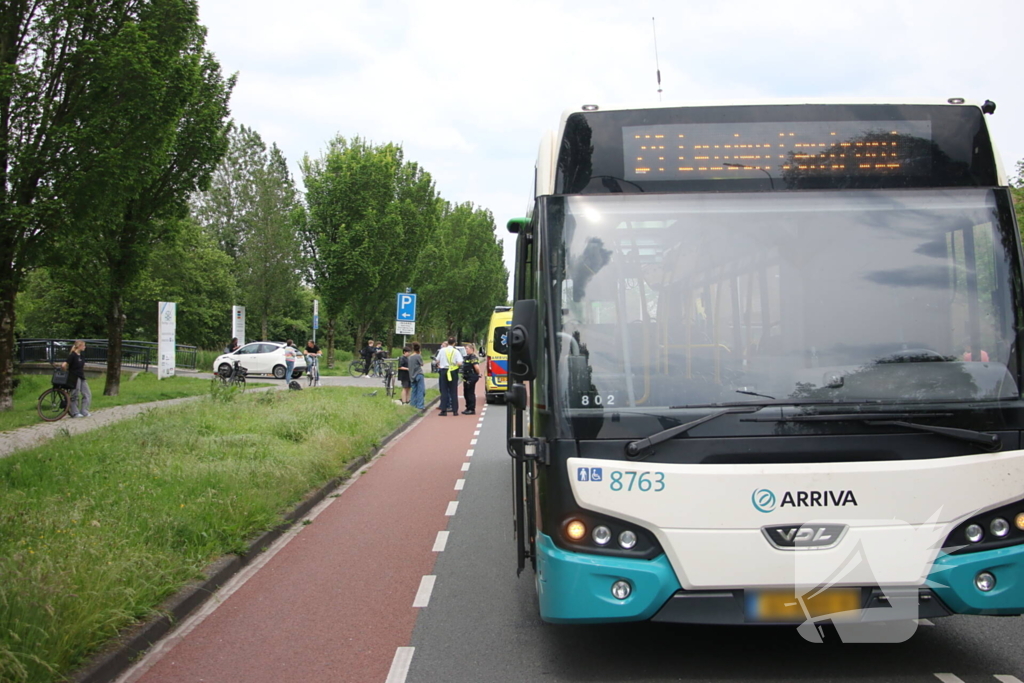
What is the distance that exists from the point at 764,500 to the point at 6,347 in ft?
58.8

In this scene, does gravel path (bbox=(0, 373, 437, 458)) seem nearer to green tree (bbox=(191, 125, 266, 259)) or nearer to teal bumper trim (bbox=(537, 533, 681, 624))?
teal bumper trim (bbox=(537, 533, 681, 624))

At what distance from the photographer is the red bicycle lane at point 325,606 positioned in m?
4.97

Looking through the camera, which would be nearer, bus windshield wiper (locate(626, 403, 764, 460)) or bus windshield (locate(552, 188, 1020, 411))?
bus windshield wiper (locate(626, 403, 764, 460))

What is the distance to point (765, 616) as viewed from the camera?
4.36m

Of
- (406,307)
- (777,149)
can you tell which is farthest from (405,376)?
(777,149)

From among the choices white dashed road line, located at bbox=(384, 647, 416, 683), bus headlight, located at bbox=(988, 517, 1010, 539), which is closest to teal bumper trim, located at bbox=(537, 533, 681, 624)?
white dashed road line, located at bbox=(384, 647, 416, 683)

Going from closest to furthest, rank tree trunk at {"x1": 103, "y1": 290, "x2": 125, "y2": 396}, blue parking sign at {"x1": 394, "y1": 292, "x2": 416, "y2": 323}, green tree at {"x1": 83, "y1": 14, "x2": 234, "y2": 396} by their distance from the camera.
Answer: green tree at {"x1": 83, "y1": 14, "x2": 234, "y2": 396}, tree trunk at {"x1": 103, "y1": 290, "x2": 125, "y2": 396}, blue parking sign at {"x1": 394, "y1": 292, "x2": 416, "y2": 323}

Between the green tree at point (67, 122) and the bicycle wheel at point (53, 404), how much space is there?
106 centimetres

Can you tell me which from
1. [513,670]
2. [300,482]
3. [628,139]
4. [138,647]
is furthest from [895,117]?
[300,482]

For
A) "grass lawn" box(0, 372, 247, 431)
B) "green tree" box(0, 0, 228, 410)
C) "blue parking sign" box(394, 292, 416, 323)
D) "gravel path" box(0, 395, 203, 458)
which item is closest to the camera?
"gravel path" box(0, 395, 203, 458)

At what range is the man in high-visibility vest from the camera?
22750mm

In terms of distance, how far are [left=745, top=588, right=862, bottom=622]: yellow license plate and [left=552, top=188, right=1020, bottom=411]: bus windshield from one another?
0.91 m

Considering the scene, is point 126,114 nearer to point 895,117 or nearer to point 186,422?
point 186,422

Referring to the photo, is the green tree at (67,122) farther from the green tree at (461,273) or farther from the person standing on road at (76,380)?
the green tree at (461,273)
